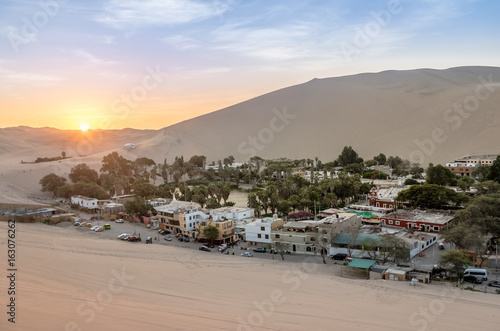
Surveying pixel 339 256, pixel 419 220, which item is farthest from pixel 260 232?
pixel 419 220

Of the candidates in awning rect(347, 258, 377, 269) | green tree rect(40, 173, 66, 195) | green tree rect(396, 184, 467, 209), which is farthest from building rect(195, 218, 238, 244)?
green tree rect(40, 173, 66, 195)

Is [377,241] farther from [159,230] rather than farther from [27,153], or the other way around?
[27,153]

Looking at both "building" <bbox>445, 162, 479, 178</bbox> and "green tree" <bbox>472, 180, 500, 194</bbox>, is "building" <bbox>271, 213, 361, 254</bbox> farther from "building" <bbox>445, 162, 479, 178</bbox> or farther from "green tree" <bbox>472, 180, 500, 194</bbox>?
"building" <bbox>445, 162, 479, 178</bbox>

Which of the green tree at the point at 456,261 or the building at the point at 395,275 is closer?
the building at the point at 395,275

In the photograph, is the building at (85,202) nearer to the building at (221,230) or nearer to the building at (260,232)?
the building at (221,230)

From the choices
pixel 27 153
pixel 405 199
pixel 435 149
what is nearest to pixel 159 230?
pixel 405 199

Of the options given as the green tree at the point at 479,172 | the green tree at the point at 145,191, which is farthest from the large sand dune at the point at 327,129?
→ the green tree at the point at 479,172

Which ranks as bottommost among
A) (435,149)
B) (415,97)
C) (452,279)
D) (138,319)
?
(452,279)
